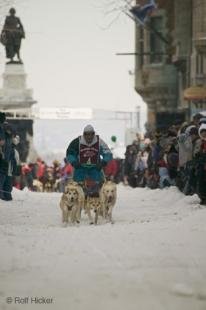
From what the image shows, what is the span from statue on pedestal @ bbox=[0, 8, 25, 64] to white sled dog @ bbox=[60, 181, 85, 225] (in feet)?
103

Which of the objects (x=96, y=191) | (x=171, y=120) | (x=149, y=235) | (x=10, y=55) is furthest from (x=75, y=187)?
(x=10, y=55)

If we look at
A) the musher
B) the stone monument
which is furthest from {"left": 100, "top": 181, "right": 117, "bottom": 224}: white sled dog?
the stone monument

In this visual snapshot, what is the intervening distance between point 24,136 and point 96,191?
3403 cm

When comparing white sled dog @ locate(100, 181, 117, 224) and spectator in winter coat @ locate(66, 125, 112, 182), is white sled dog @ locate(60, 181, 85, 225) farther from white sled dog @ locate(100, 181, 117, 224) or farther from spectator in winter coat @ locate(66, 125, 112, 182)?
spectator in winter coat @ locate(66, 125, 112, 182)

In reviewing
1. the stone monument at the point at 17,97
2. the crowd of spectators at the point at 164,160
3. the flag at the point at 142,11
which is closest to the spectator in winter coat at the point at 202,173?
the crowd of spectators at the point at 164,160

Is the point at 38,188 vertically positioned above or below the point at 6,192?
below

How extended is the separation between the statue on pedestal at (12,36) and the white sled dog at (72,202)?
3124 cm

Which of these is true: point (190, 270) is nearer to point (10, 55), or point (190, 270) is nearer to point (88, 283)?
point (88, 283)

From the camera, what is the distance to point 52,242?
548 inches

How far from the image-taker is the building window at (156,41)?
5266 cm

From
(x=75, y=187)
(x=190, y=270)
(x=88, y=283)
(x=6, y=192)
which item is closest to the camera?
(x=88, y=283)

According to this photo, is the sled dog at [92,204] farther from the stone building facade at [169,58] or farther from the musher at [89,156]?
the stone building facade at [169,58]

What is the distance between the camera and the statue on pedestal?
5009cm

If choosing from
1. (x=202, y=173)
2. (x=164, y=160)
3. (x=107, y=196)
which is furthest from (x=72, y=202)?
(x=164, y=160)
